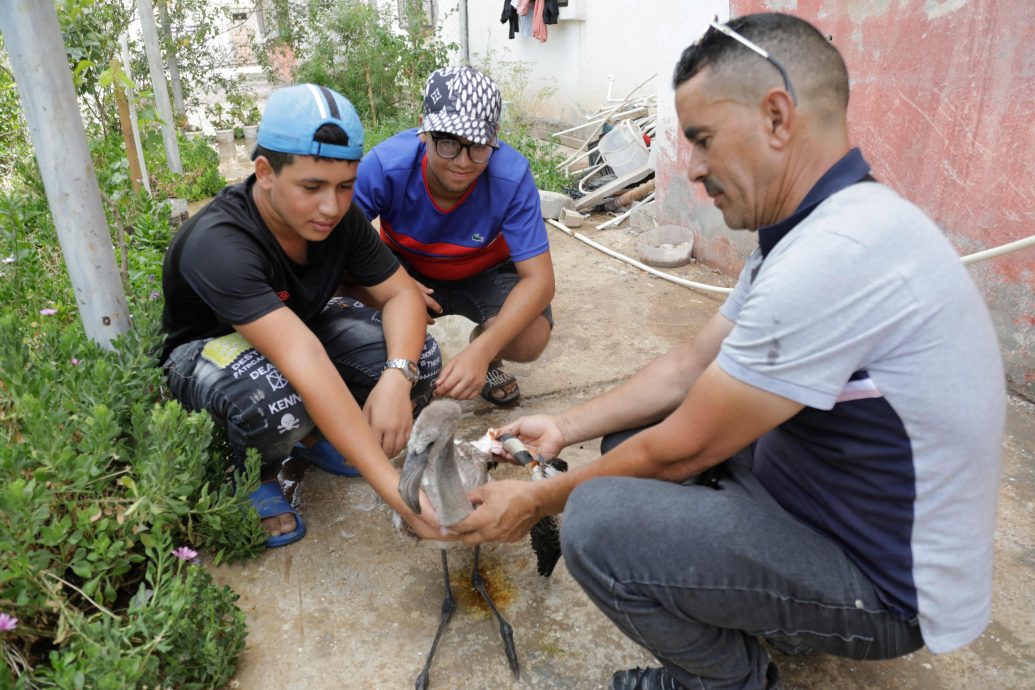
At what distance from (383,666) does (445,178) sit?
1760 millimetres

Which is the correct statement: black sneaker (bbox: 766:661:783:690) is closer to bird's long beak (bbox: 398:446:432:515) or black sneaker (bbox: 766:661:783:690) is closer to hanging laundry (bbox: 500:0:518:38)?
bird's long beak (bbox: 398:446:432:515)

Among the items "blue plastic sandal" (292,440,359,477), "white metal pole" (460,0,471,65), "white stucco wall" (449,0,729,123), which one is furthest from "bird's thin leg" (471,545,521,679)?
"white metal pole" (460,0,471,65)

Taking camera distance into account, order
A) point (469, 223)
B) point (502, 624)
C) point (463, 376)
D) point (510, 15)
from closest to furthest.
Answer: point (502, 624) < point (463, 376) < point (469, 223) < point (510, 15)

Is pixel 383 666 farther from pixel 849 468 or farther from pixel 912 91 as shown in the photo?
pixel 912 91

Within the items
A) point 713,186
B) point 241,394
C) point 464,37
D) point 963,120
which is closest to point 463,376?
point 241,394

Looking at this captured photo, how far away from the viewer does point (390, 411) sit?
8.13ft

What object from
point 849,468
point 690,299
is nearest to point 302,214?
point 849,468

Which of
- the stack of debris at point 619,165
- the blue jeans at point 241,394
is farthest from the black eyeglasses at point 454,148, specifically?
the stack of debris at point 619,165

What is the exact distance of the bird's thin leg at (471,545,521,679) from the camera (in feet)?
6.60

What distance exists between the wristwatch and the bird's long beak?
2.40 feet

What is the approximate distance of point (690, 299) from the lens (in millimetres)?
4574

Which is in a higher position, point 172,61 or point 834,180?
point 834,180

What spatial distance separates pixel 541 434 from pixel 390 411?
1.77 feet

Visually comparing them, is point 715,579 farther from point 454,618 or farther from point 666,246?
point 666,246
